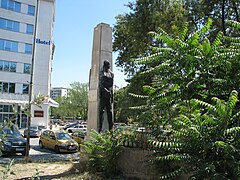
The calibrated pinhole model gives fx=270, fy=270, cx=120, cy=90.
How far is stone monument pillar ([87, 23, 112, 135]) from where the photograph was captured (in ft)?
33.3

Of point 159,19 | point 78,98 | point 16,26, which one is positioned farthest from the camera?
point 78,98

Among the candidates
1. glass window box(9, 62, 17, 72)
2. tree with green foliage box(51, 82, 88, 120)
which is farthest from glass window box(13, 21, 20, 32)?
tree with green foliage box(51, 82, 88, 120)

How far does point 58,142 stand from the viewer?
19594 mm

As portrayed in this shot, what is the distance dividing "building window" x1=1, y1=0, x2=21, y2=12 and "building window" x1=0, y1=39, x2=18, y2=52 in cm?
560

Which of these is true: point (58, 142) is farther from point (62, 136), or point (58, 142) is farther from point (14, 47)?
point (14, 47)

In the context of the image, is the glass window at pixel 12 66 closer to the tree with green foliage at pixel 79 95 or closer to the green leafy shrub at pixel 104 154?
the tree with green foliage at pixel 79 95

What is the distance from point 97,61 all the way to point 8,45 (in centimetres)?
3794

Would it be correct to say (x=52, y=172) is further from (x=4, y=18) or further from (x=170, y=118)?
(x=4, y=18)

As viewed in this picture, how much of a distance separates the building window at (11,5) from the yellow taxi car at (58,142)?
30499 millimetres

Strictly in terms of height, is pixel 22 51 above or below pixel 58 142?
above

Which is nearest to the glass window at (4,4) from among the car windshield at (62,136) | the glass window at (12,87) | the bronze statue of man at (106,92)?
the glass window at (12,87)

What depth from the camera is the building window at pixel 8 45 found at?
43.1m

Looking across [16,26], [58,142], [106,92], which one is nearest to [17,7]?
[16,26]

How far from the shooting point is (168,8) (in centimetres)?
1622
